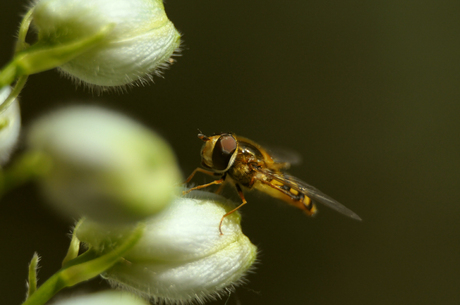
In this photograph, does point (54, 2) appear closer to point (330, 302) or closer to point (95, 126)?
point (95, 126)

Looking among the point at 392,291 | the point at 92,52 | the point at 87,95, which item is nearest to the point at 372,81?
the point at 392,291

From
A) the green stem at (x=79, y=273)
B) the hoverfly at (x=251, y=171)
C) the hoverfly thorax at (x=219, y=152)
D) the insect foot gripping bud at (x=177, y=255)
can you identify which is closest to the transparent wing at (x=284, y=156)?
the hoverfly at (x=251, y=171)

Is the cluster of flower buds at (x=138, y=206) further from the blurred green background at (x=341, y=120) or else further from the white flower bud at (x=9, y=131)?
the blurred green background at (x=341, y=120)

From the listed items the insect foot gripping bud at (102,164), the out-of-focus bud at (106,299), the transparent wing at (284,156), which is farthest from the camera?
the transparent wing at (284,156)

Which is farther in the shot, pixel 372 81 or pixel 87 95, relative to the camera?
pixel 372 81

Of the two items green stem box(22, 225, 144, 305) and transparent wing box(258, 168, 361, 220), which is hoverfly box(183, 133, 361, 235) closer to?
transparent wing box(258, 168, 361, 220)

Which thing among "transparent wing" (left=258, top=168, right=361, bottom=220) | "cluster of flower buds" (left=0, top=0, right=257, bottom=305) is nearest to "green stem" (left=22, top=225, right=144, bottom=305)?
"cluster of flower buds" (left=0, top=0, right=257, bottom=305)
